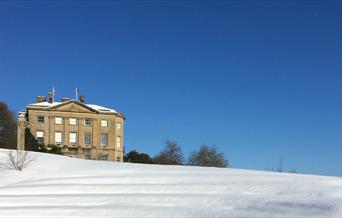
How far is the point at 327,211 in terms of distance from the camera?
908 cm

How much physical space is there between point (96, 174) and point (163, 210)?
6019 mm

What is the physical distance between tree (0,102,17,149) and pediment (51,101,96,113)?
6989mm

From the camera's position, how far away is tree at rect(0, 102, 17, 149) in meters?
75.9

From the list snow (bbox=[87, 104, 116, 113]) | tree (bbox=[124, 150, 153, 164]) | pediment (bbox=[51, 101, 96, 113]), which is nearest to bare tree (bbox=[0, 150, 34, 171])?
tree (bbox=[124, 150, 153, 164])

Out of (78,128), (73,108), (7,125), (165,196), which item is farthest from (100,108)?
(165,196)

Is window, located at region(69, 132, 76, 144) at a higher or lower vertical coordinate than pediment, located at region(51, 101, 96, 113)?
lower

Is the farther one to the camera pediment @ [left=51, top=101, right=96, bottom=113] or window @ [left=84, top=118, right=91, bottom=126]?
window @ [left=84, top=118, right=91, bottom=126]

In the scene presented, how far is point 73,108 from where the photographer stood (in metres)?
80.1

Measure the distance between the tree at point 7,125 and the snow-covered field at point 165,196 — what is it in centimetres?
6189

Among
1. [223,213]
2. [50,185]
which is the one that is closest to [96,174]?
[50,185]

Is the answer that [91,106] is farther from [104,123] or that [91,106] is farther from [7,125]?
[7,125]

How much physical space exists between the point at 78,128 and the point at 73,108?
3028 mm

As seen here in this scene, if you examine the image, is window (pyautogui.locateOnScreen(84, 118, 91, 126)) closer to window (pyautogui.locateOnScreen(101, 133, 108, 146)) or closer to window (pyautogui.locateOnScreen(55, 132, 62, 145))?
window (pyautogui.locateOnScreen(101, 133, 108, 146))

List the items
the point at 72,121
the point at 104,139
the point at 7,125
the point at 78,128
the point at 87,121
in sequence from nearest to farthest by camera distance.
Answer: the point at 72,121 < the point at 78,128 < the point at 7,125 < the point at 87,121 < the point at 104,139
